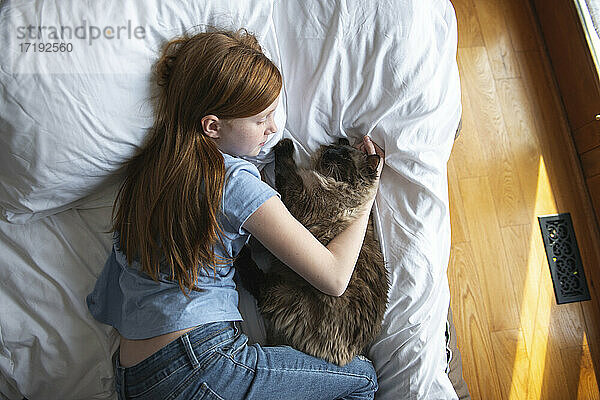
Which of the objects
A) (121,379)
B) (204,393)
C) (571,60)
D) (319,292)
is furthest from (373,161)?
(571,60)

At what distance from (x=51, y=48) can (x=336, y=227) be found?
80cm

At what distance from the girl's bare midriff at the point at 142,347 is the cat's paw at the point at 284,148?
0.54 metres

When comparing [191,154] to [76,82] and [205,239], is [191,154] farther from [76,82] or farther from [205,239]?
[76,82]

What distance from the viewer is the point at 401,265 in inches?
49.7

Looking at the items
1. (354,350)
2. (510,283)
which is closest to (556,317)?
(510,283)

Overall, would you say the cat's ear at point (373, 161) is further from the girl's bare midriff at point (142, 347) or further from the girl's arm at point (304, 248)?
the girl's bare midriff at point (142, 347)

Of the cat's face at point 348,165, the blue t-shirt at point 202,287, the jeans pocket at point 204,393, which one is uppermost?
the cat's face at point 348,165

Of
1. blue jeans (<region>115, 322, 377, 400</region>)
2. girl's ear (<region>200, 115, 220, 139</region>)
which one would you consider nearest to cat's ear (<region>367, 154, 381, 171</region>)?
girl's ear (<region>200, 115, 220, 139</region>)

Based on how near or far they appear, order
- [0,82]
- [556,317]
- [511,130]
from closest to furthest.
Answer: [0,82] < [556,317] < [511,130]

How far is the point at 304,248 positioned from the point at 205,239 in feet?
0.76

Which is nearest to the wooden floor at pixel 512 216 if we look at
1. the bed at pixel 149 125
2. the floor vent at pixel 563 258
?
the floor vent at pixel 563 258

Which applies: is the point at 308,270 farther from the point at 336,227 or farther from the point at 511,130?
the point at 511,130

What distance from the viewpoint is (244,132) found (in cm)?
112

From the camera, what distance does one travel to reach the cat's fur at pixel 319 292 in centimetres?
118
